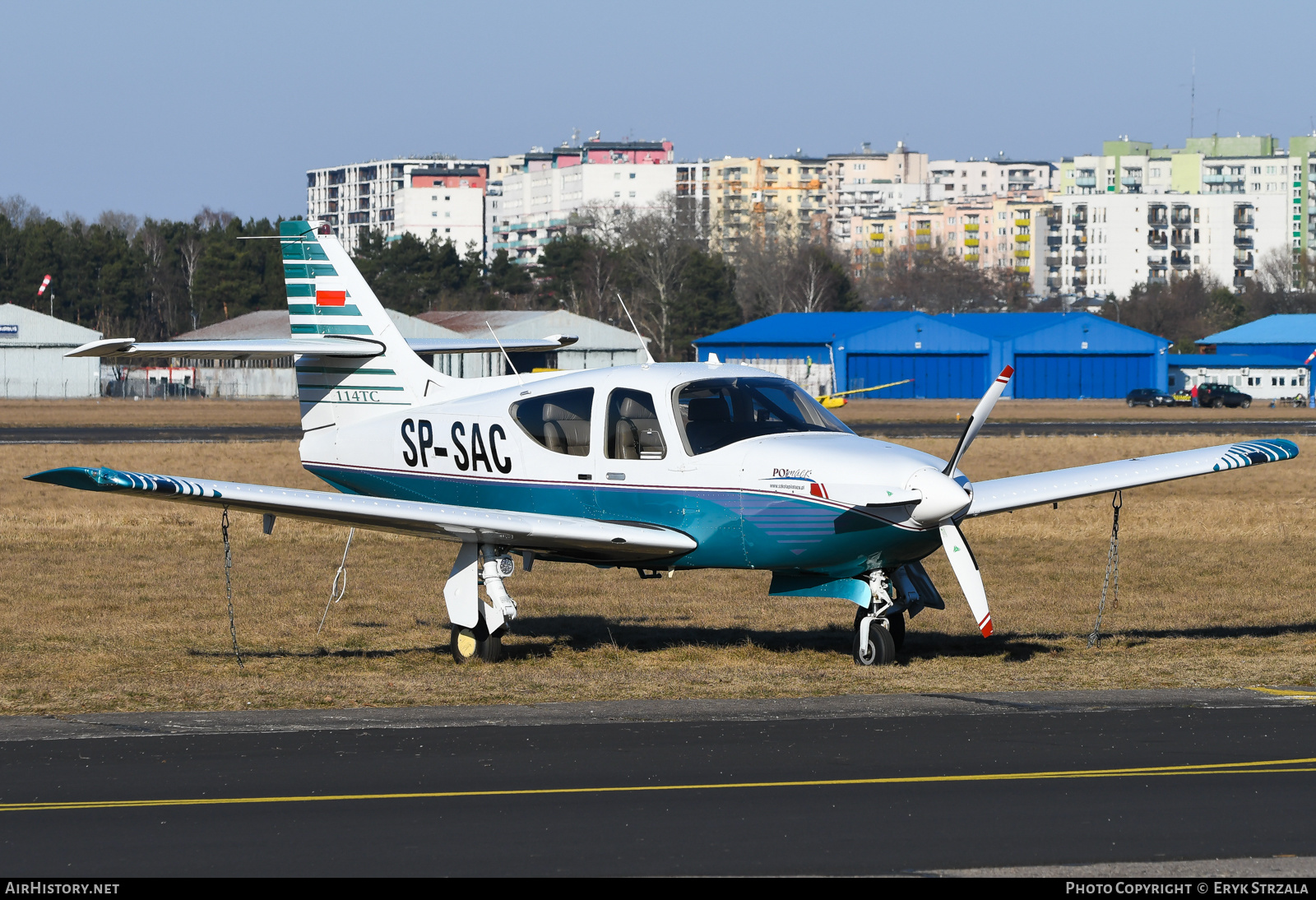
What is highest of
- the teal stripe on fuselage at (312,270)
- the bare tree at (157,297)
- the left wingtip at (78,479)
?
the bare tree at (157,297)

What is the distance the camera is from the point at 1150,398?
87.8 m

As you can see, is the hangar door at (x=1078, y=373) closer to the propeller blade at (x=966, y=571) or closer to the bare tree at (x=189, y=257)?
the bare tree at (x=189, y=257)

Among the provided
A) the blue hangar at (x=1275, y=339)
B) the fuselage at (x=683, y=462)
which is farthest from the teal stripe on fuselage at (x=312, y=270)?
the blue hangar at (x=1275, y=339)

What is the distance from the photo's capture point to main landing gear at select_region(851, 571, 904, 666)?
12750 mm

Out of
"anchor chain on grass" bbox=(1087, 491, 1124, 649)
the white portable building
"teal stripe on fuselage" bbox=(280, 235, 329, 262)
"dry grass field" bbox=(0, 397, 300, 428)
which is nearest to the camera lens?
"anchor chain on grass" bbox=(1087, 491, 1124, 649)

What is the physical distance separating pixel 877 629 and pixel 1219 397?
253 ft

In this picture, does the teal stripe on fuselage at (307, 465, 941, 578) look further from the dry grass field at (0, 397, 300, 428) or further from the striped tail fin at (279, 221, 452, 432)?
the dry grass field at (0, 397, 300, 428)

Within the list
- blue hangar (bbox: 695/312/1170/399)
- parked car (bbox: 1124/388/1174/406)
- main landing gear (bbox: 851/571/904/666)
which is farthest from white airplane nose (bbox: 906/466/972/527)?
blue hangar (bbox: 695/312/1170/399)

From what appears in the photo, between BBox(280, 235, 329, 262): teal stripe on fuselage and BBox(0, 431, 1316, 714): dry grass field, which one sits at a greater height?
BBox(280, 235, 329, 262): teal stripe on fuselage

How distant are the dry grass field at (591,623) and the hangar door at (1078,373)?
7433cm

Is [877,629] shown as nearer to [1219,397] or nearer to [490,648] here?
[490,648]

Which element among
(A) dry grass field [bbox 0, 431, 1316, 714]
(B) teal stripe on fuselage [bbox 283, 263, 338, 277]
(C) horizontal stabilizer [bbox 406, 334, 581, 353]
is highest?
(B) teal stripe on fuselage [bbox 283, 263, 338, 277]

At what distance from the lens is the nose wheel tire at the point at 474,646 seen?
1366cm

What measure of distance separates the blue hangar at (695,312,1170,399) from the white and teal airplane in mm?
85059
